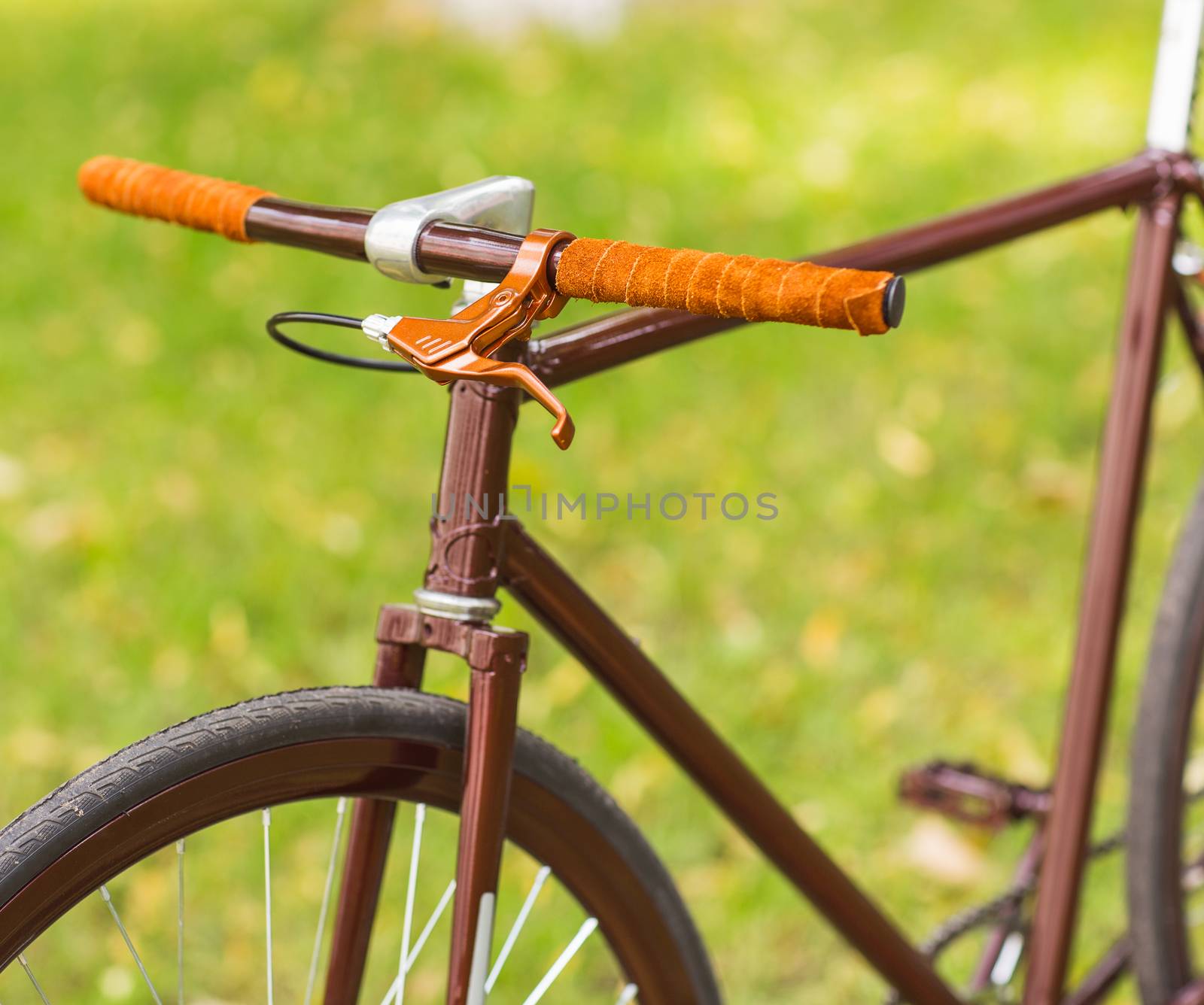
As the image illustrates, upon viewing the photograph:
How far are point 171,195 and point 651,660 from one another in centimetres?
50

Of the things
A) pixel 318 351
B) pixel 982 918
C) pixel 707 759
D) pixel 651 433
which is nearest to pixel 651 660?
pixel 707 759

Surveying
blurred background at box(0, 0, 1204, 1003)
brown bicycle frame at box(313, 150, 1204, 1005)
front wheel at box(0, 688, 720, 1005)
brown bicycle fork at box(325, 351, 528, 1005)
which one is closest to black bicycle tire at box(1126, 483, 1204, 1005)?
brown bicycle frame at box(313, 150, 1204, 1005)

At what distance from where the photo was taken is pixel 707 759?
113 centimetres

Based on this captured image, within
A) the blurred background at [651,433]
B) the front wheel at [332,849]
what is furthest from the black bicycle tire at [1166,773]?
the front wheel at [332,849]

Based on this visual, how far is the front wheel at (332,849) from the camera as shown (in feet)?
2.69

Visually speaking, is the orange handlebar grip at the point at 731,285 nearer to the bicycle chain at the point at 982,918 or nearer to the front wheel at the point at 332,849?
the front wheel at the point at 332,849

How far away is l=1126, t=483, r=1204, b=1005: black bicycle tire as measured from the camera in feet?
4.69

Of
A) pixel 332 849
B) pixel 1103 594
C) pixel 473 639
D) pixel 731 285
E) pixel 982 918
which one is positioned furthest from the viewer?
pixel 982 918

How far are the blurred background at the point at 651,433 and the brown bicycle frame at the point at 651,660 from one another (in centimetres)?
27

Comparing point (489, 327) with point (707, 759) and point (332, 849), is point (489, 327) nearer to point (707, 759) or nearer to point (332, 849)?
point (707, 759)

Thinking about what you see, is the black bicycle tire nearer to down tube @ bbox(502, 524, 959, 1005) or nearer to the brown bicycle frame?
the brown bicycle frame

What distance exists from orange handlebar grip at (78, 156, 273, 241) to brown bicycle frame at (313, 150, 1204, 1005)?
3cm

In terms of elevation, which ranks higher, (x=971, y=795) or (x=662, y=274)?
(x=971, y=795)

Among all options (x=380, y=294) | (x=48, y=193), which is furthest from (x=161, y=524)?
(x=48, y=193)
